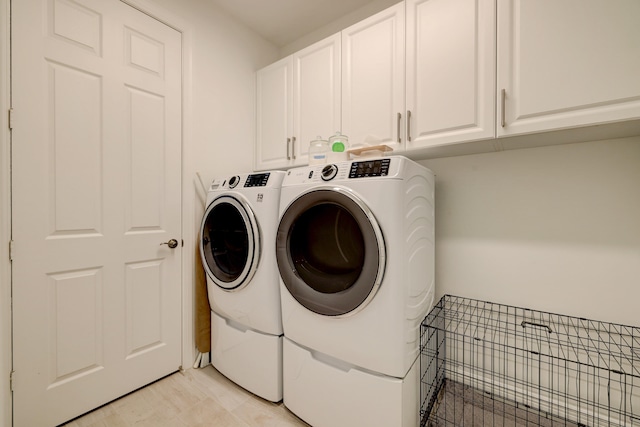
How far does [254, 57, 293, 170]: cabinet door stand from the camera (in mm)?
2000

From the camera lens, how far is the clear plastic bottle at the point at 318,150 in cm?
157

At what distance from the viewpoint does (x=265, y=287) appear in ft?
4.86

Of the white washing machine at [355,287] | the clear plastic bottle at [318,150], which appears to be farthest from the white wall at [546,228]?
the clear plastic bottle at [318,150]

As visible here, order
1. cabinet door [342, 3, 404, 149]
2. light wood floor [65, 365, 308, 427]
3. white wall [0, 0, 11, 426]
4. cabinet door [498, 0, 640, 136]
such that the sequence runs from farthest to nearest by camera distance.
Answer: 1. cabinet door [342, 3, 404, 149]
2. light wood floor [65, 365, 308, 427]
3. white wall [0, 0, 11, 426]
4. cabinet door [498, 0, 640, 136]

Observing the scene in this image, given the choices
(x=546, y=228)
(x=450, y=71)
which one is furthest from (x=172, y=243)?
(x=546, y=228)

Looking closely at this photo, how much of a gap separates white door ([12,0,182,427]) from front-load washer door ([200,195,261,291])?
0.80 ft

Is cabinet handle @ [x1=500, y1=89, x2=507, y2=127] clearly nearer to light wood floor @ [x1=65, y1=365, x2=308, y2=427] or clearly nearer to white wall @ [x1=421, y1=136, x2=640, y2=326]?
white wall @ [x1=421, y1=136, x2=640, y2=326]

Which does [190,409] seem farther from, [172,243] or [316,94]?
[316,94]

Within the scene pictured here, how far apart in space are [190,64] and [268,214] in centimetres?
126

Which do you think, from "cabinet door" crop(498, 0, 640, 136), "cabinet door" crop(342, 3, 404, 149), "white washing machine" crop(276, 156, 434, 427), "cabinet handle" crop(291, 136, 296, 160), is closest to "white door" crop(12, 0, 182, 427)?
"cabinet handle" crop(291, 136, 296, 160)

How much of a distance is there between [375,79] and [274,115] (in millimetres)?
865

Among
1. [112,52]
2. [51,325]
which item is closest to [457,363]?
[51,325]

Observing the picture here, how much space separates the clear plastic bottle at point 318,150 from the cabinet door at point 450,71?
49 cm

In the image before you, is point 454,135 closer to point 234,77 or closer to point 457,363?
point 457,363
